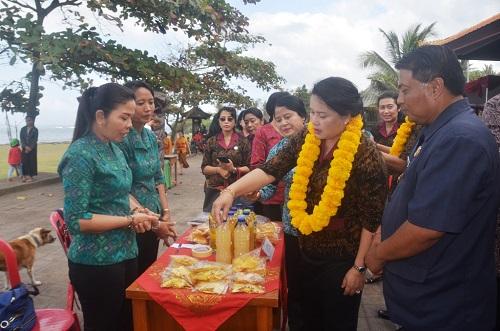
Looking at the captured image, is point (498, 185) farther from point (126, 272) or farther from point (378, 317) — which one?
point (378, 317)

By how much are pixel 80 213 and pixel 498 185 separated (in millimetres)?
1815

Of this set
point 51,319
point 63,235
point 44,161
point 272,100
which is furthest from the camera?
point 44,161

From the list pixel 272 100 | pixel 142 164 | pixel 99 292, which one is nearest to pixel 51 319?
pixel 99 292

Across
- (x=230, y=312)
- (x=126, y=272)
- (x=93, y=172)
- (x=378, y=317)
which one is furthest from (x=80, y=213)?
(x=378, y=317)

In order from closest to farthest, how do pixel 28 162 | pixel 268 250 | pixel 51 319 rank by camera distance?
pixel 51 319
pixel 268 250
pixel 28 162

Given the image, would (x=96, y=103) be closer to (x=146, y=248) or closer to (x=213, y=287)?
(x=213, y=287)

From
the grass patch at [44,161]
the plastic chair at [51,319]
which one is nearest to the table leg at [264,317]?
the plastic chair at [51,319]

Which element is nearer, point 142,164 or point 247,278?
point 247,278

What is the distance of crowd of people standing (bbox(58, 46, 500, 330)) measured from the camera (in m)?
1.34

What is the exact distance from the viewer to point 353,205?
78.1 inches

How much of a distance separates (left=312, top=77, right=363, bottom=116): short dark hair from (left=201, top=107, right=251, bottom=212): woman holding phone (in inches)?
96.0

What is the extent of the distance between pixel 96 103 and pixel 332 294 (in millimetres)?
1611

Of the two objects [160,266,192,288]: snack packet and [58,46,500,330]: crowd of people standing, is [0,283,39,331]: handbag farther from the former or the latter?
[160,266,192,288]: snack packet

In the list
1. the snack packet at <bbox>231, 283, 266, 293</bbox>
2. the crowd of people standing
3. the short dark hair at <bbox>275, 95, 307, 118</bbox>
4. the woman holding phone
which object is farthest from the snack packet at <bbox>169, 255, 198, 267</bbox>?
the woman holding phone
